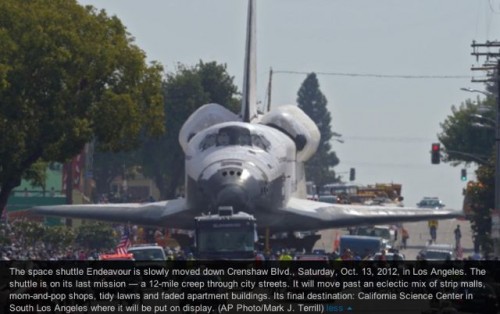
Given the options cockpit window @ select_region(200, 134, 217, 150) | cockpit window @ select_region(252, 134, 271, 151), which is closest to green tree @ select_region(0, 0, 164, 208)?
cockpit window @ select_region(200, 134, 217, 150)

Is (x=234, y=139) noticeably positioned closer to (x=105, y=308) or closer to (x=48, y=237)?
(x=48, y=237)

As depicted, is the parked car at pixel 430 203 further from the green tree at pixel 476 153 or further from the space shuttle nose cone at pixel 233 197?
the space shuttle nose cone at pixel 233 197

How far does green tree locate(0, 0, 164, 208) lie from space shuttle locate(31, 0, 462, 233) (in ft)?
12.0

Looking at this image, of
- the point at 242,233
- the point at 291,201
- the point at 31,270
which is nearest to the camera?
the point at 31,270

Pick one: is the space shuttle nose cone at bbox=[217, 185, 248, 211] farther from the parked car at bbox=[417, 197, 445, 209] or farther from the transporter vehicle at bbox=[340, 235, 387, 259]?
the parked car at bbox=[417, 197, 445, 209]

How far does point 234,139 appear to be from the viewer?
71.1m

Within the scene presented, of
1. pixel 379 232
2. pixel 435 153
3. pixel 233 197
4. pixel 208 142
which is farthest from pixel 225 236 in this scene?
pixel 379 232

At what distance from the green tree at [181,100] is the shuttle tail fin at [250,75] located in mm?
43190

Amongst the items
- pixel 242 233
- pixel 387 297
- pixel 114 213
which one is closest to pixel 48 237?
pixel 114 213

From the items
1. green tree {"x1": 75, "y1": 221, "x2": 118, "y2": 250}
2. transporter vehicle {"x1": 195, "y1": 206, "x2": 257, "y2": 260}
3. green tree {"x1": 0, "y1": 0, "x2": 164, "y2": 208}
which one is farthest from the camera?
green tree {"x1": 75, "y1": 221, "x2": 118, "y2": 250}

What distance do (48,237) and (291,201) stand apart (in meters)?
14.0

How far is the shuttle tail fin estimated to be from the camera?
8534cm

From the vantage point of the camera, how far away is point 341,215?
7694 centimetres

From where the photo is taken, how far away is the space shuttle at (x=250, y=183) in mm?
67312
